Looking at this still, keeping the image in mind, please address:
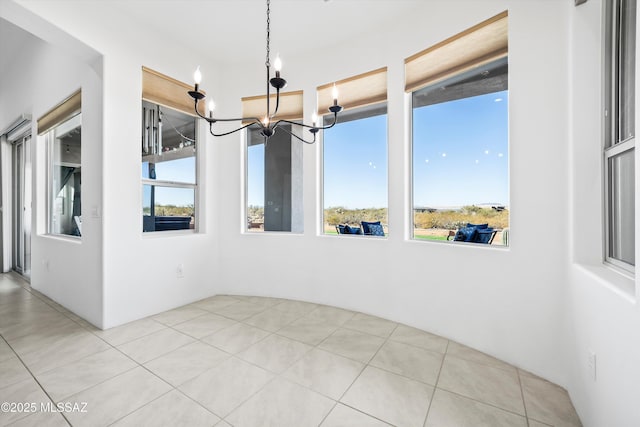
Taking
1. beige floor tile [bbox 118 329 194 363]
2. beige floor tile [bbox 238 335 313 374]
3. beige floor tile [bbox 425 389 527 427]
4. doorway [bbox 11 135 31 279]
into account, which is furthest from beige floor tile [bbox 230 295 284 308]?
doorway [bbox 11 135 31 279]

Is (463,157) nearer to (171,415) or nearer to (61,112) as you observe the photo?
(171,415)

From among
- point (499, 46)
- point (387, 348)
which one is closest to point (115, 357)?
point (387, 348)

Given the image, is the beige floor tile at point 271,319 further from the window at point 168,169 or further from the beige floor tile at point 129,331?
the window at point 168,169

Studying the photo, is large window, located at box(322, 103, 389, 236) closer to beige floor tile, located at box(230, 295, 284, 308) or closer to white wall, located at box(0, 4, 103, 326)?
beige floor tile, located at box(230, 295, 284, 308)

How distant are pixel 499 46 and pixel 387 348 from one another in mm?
2529

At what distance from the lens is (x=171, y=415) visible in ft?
4.68

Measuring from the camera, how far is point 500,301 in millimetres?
1963

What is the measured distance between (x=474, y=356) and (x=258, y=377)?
162 cm

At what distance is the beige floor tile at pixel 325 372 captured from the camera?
1.67m

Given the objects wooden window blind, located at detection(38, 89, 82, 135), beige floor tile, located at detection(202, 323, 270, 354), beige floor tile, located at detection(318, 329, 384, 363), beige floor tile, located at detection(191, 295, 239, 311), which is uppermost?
wooden window blind, located at detection(38, 89, 82, 135)

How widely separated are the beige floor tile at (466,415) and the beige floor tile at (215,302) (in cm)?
242

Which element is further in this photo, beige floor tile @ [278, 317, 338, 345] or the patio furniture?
beige floor tile @ [278, 317, 338, 345]

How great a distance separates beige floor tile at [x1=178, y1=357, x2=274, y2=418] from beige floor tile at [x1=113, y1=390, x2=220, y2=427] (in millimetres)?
44

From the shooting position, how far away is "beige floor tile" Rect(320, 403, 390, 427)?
1.38 metres
